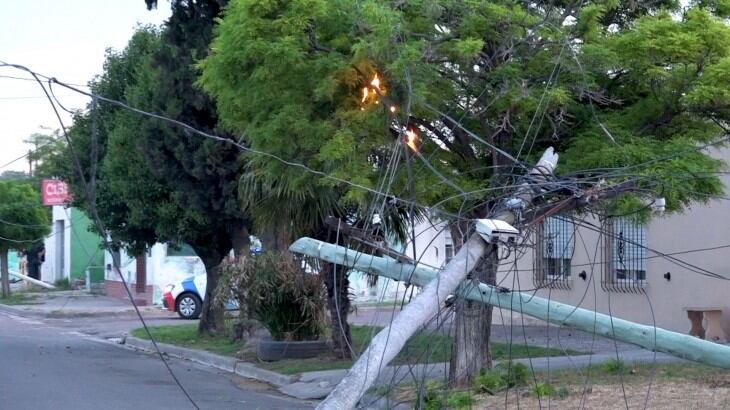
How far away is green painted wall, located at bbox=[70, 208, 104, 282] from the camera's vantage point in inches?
1635

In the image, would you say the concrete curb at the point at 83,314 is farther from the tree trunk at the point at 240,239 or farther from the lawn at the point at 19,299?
the tree trunk at the point at 240,239

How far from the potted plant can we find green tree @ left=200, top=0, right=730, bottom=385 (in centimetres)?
517

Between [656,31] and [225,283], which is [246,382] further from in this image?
[656,31]

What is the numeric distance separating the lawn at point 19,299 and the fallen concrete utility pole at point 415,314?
3099cm

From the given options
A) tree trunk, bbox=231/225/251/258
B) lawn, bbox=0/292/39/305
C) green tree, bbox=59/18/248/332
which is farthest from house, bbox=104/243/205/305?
tree trunk, bbox=231/225/251/258

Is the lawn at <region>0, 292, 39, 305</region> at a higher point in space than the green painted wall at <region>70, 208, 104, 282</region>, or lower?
lower

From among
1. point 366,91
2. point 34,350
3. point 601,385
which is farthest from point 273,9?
point 34,350

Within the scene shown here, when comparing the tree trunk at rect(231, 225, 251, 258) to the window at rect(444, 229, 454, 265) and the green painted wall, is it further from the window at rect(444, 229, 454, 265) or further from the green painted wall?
the green painted wall

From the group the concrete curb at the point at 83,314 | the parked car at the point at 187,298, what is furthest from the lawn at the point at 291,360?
the concrete curb at the point at 83,314

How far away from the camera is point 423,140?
1122 cm

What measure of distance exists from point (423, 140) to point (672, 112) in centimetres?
276

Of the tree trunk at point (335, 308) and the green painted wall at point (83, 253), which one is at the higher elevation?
the green painted wall at point (83, 253)

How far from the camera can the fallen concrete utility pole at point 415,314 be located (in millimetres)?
5566

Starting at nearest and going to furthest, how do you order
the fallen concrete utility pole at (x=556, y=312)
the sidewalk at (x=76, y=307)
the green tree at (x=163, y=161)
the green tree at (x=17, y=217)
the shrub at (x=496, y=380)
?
1. the fallen concrete utility pole at (x=556, y=312)
2. the shrub at (x=496, y=380)
3. the green tree at (x=163, y=161)
4. the sidewalk at (x=76, y=307)
5. the green tree at (x=17, y=217)
